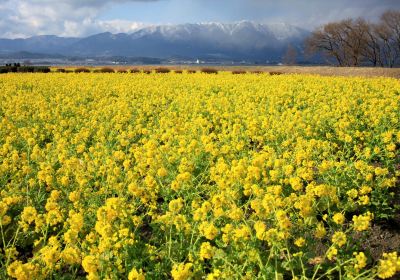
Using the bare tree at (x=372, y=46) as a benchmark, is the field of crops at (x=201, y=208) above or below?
below

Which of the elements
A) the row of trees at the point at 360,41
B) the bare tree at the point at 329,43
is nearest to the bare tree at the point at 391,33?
the row of trees at the point at 360,41

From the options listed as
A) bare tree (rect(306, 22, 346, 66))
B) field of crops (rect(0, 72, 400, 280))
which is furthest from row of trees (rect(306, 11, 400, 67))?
field of crops (rect(0, 72, 400, 280))

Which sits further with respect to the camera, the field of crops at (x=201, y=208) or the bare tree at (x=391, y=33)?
the bare tree at (x=391, y=33)

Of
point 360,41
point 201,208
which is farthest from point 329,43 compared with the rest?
point 201,208

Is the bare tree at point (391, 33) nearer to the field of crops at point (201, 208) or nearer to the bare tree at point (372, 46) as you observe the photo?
the bare tree at point (372, 46)

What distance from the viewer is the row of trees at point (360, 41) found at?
67625 mm

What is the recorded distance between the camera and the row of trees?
6762 cm

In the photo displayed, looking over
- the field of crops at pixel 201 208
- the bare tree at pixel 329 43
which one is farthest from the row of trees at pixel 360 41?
the field of crops at pixel 201 208

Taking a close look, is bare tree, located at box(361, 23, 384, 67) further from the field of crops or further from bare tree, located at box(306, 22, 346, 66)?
the field of crops

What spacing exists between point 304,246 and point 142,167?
3296 millimetres

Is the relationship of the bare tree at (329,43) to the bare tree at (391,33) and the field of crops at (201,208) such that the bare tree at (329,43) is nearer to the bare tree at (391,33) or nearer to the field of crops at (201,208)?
the bare tree at (391,33)

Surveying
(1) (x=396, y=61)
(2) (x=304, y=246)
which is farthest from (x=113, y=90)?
(1) (x=396, y=61)

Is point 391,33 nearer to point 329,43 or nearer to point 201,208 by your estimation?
point 329,43

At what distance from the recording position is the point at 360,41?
67625 millimetres
